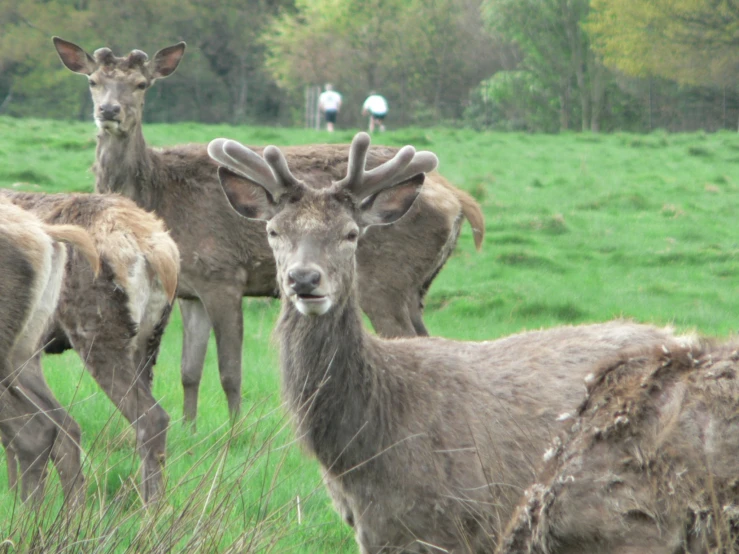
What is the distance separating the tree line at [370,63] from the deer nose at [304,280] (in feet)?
133

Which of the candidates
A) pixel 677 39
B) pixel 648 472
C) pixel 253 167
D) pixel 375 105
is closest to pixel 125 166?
pixel 253 167

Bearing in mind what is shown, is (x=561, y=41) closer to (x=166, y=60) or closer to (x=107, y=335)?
(x=166, y=60)

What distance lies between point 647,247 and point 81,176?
824 centimetres

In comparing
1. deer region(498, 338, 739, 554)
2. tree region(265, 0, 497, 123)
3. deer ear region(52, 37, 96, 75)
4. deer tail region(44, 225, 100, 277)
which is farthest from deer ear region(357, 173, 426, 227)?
tree region(265, 0, 497, 123)

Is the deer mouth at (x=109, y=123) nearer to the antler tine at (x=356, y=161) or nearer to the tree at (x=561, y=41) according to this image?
the antler tine at (x=356, y=161)

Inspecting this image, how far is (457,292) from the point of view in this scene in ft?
39.9

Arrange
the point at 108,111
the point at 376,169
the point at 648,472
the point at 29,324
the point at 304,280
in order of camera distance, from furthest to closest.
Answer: the point at 108,111 < the point at 29,324 < the point at 376,169 < the point at 304,280 < the point at 648,472

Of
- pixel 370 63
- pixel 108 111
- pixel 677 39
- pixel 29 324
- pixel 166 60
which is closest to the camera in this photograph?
pixel 29 324

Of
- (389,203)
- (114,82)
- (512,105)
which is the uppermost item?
(512,105)

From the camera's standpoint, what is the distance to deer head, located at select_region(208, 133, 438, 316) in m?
4.89

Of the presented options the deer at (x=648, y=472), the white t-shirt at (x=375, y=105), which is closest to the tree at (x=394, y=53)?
the white t-shirt at (x=375, y=105)

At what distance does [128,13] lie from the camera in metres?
52.9

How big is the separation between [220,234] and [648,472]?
623cm

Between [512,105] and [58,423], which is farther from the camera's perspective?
[512,105]
